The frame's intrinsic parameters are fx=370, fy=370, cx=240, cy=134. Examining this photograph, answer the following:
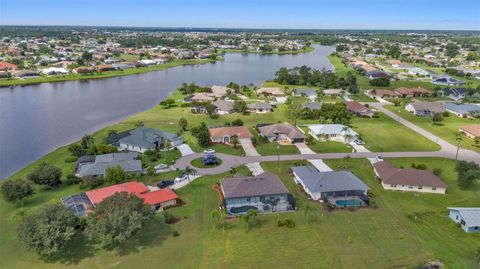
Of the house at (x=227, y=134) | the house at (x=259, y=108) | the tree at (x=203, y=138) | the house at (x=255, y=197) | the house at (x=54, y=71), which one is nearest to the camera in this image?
the house at (x=255, y=197)

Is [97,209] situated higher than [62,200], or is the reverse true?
[97,209]

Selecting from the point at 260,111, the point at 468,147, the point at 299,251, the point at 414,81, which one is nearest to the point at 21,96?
the point at 260,111

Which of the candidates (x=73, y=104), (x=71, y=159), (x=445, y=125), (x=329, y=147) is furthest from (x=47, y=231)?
(x=445, y=125)

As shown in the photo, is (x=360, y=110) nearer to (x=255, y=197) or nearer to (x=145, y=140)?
(x=145, y=140)

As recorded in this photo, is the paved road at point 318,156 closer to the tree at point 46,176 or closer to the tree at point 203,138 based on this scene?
the tree at point 203,138

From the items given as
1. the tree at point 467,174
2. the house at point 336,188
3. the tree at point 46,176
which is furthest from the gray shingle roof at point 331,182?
the tree at point 46,176

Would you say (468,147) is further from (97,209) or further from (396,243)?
(97,209)
